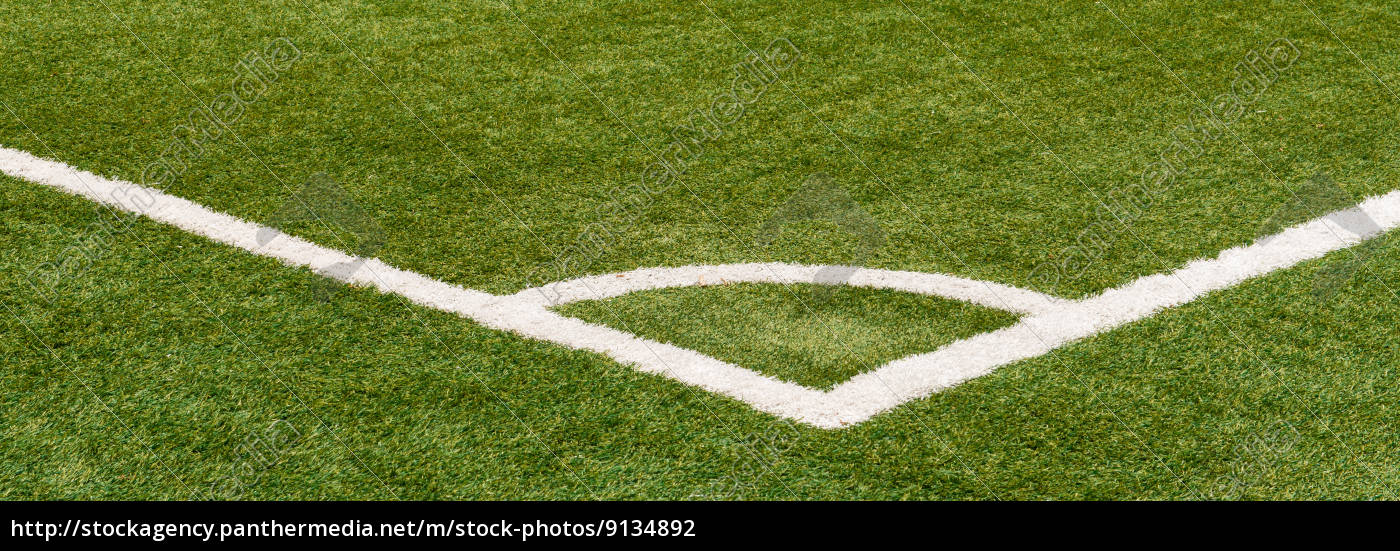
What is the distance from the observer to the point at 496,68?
226 inches

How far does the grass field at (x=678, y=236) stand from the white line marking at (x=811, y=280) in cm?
6

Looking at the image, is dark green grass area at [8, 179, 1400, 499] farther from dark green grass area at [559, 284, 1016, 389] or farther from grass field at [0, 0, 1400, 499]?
dark green grass area at [559, 284, 1016, 389]

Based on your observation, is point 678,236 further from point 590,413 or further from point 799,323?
point 590,413

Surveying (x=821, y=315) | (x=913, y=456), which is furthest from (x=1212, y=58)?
(x=913, y=456)

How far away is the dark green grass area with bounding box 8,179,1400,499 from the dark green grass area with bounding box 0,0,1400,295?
47cm

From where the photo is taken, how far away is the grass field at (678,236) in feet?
10.2

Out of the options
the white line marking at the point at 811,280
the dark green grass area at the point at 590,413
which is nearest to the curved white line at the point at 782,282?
the white line marking at the point at 811,280

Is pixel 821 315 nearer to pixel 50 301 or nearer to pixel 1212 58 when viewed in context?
pixel 50 301

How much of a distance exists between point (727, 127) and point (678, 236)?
41.6 inches

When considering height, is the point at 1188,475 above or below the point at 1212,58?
above

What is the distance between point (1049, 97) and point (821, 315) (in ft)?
7.43

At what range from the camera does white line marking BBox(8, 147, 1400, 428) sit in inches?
133

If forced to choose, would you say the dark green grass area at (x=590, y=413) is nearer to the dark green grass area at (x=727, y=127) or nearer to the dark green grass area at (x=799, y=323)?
the dark green grass area at (x=799, y=323)

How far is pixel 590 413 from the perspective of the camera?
10.7 feet
